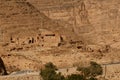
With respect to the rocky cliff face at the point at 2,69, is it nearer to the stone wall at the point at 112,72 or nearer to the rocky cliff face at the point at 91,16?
the stone wall at the point at 112,72

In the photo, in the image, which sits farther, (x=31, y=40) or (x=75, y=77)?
(x=31, y=40)

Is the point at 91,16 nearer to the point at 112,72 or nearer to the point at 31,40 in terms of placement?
the point at 31,40

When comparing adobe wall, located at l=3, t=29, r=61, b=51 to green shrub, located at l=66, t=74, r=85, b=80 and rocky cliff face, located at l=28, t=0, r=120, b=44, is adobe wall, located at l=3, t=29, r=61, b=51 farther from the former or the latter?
rocky cliff face, located at l=28, t=0, r=120, b=44

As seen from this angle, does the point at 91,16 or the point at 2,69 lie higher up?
the point at 2,69

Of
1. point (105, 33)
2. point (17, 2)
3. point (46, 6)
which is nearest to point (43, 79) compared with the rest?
point (17, 2)

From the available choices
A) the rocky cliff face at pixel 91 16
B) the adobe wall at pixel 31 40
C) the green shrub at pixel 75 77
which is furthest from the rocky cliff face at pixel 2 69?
the rocky cliff face at pixel 91 16

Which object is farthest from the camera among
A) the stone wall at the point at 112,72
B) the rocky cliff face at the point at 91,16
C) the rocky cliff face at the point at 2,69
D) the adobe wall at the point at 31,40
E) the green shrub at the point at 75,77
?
the rocky cliff face at the point at 91,16

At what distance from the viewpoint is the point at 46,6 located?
225 ft

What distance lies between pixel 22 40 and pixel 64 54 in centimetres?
263

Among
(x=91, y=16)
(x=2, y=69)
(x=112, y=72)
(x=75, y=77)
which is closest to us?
(x=75, y=77)

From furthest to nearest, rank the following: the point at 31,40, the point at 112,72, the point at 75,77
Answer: the point at 31,40
the point at 112,72
the point at 75,77

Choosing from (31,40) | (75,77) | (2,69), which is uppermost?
(31,40)

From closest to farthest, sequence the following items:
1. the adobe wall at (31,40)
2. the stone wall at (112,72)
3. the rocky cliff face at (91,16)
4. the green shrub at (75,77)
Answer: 1. the green shrub at (75,77)
2. the stone wall at (112,72)
3. the adobe wall at (31,40)
4. the rocky cliff face at (91,16)

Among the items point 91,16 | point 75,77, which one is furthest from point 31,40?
point 91,16
